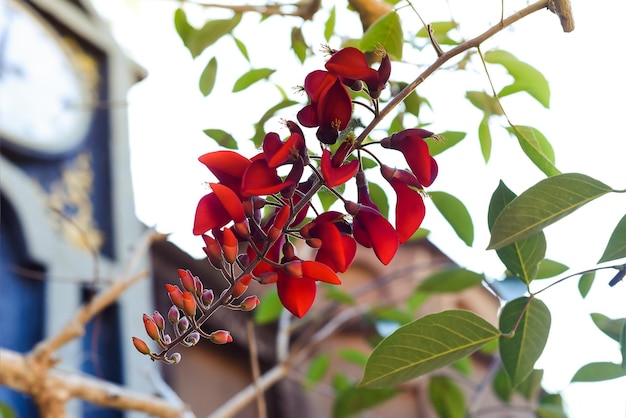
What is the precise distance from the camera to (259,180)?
35 centimetres

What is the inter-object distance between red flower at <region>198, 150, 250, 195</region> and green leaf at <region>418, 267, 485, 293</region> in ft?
2.12

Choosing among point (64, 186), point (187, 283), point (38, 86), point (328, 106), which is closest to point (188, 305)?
point (187, 283)

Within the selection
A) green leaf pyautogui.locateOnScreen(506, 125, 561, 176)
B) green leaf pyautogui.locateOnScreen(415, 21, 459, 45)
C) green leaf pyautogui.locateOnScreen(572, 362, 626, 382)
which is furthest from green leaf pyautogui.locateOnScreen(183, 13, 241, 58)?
green leaf pyautogui.locateOnScreen(572, 362, 626, 382)

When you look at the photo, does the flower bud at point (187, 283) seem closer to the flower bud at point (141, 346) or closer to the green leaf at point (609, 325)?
the flower bud at point (141, 346)

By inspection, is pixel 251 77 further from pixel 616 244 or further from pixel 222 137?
pixel 616 244

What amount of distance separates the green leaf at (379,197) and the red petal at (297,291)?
22cm

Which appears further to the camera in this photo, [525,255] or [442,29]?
[442,29]

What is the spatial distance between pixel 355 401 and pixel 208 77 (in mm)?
937

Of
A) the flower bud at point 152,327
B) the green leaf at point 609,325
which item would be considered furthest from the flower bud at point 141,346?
the green leaf at point 609,325

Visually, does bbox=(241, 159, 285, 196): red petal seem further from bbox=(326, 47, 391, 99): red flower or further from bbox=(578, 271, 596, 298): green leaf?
bbox=(578, 271, 596, 298): green leaf

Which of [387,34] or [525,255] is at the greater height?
[387,34]

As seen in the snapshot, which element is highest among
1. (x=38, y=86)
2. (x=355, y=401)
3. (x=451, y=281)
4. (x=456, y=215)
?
(x=456, y=215)

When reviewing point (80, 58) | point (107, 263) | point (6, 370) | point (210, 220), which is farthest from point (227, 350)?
point (210, 220)

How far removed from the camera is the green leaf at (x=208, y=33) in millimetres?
756
